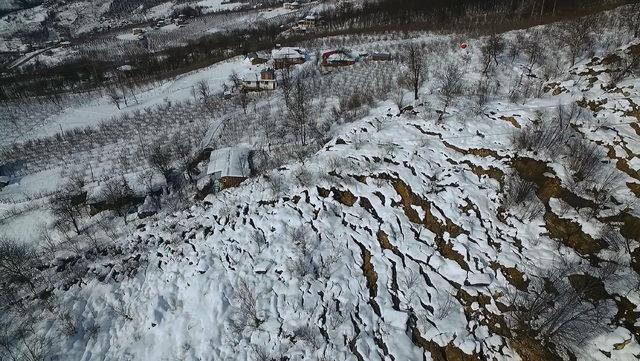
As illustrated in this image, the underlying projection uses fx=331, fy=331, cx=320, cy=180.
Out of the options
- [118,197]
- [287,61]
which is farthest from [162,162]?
[287,61]

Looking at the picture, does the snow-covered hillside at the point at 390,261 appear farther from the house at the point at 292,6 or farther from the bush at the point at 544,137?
the house at the point at 292,6

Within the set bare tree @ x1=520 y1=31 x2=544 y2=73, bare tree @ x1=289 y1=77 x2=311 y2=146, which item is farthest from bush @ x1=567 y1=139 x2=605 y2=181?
bare tree @ x1=289 y1=77 x2=311 y2=146

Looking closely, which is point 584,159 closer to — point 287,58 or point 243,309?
point 243,309

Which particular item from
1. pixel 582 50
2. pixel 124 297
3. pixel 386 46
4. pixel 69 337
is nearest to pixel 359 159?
pixel 124 297

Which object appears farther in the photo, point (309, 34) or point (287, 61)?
point (309, 34)

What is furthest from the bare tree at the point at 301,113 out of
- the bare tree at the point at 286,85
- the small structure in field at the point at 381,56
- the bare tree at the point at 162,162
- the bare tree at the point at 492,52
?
the bare tree at the point at 492,52

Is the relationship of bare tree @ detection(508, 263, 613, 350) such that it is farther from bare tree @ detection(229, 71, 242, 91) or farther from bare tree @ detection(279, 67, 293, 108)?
bare tree @ detection(229, 71, 242, 91)
